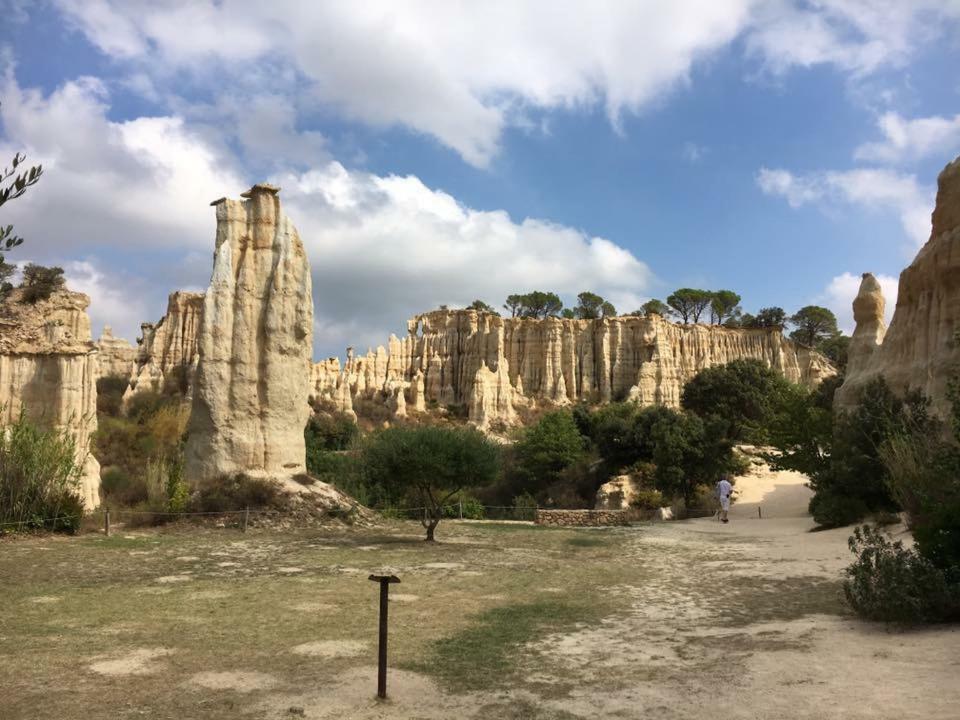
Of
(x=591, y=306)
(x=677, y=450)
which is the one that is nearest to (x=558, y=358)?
(x=591, y=306)

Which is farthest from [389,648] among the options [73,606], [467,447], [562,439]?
[562,439]

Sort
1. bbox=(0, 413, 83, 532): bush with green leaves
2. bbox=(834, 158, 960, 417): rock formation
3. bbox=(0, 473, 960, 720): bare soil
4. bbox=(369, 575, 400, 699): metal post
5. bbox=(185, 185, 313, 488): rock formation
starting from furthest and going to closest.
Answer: bbox=(834, 158, 960, 417): rock formation < bbox=(185, 185, 313, 488): rock formation < bbox=(0, 413, 83, 532): bush with green leaves < bbox=(369, 575, 400, 699): metal post < bbox=(0, 473, 960, 720): bare soil

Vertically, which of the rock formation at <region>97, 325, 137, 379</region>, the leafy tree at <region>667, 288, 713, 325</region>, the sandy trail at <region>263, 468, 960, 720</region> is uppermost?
the leafy tree at <region>667, 288, 713, 325</region>

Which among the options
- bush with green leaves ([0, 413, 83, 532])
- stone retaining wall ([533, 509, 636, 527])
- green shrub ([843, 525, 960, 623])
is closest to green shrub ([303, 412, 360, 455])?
stone retaining wall ([533, 509, 636, 527])

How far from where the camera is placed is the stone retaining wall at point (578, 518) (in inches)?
912

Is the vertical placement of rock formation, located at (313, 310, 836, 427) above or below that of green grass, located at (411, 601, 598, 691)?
above

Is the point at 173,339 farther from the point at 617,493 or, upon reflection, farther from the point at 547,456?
the point at 617,493

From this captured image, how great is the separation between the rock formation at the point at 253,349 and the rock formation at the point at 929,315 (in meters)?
15.1

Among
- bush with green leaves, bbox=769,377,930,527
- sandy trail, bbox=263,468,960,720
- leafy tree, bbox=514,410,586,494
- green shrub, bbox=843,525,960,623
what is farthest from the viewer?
leafy tree, bbox=514,410,586,494

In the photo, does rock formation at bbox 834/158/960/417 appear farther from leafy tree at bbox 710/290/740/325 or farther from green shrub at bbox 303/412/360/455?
leafy tree at bbox 710/290/740/325

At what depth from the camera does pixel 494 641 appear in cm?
679

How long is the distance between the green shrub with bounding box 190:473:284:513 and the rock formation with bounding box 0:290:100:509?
8.81ft

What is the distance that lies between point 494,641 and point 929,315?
17.9m

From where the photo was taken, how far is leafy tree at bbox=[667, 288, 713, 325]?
86.3 m
